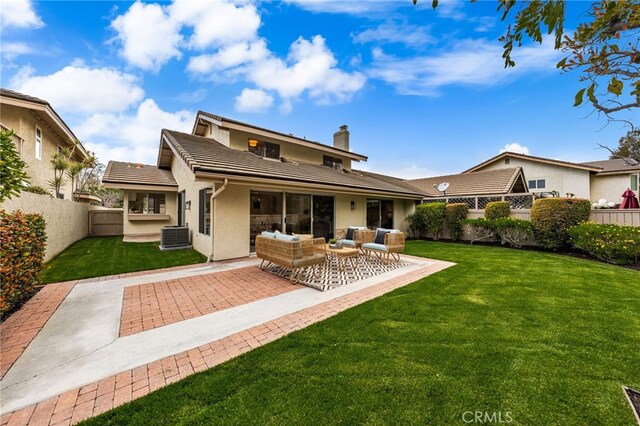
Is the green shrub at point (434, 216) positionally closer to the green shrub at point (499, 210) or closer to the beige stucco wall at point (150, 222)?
the green shrub at point (499, 210)

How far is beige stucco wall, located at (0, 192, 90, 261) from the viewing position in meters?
6.51

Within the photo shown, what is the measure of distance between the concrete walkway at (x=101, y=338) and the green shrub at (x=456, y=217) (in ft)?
33.1

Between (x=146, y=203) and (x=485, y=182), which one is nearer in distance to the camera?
(x=146, y=203)

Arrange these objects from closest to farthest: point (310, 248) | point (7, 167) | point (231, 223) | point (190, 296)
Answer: point (7, 167)
point (190, 296)
point (310, 248)
point (231, 223)

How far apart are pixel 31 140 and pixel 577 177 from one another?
33.1 metres

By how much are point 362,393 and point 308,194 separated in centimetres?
914

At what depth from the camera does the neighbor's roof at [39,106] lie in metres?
9.14

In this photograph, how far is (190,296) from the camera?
536 centimetres

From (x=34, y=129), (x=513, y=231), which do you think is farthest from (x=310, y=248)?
(x=34, y=129)

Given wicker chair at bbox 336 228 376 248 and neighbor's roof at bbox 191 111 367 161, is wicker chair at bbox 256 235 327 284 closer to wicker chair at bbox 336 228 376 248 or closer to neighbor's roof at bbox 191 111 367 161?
wicker chair at bbox 336 228 376 248

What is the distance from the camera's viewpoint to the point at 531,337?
140 inches

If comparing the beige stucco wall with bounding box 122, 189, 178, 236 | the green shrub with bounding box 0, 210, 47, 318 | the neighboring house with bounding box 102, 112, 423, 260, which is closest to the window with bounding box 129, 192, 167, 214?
the neighboring house with bounding box 102, 112, 423, 260

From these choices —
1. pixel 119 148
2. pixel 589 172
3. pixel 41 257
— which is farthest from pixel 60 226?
pixel 589 172

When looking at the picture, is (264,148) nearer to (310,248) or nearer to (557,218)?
(310,248)
